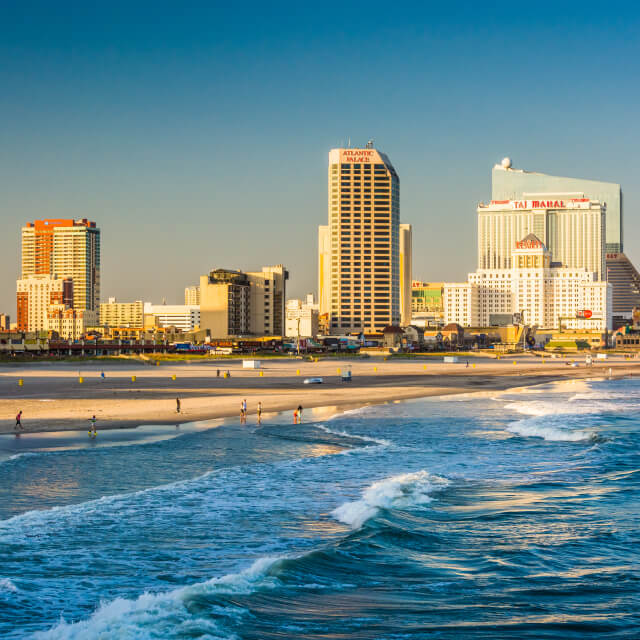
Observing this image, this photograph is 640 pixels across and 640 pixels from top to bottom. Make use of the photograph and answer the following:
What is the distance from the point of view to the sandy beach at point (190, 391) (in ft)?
188

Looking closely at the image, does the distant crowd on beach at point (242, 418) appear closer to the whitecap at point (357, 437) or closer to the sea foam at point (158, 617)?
the whitecap at point (357, 437)

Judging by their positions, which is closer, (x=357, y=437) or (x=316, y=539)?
(x=316, y=539)

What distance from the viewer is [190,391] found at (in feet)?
263

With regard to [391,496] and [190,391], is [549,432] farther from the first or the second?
[190,391]

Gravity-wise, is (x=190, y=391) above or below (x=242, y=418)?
below

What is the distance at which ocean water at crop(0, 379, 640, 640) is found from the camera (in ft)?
61.1

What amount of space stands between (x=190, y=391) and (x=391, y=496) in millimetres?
52065

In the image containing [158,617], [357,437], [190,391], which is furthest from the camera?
[190,391]

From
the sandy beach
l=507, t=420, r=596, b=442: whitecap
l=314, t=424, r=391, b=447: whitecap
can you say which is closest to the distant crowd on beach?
the sandy beach

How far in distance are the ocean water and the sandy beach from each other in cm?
1247

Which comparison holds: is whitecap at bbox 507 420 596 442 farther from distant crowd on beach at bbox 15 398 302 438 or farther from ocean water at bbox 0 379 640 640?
distant crowd on beach at bbox 15 398 302 438

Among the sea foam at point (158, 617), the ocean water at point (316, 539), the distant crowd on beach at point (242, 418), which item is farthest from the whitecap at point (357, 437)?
the sea foam at point (158, 617)

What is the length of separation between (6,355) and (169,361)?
3539 cm

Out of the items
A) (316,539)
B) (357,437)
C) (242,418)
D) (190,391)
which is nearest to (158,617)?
(316,539)
